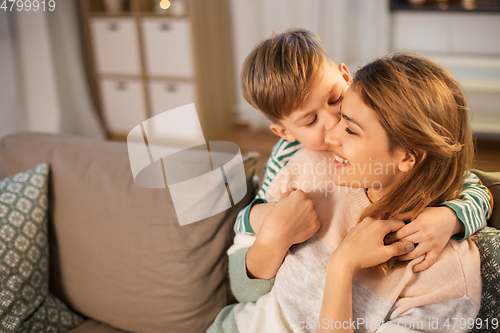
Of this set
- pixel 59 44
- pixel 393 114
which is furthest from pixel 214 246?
pixel 59 44

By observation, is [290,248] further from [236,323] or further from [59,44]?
[59,44]

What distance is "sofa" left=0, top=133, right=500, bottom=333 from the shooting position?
111 cm

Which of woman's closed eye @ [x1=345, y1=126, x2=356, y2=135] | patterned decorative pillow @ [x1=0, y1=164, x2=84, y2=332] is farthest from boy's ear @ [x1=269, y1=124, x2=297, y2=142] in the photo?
patterned decorative pillow @ [x1=0, y1=164, x2=84, y2=332]

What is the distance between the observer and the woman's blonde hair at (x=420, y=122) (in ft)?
2.55

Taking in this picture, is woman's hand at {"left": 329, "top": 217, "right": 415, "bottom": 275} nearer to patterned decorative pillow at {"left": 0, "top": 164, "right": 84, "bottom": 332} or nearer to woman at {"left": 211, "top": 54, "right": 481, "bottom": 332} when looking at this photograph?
woman at {"left": 211, "top": 54, "right": 481, "bottom": 332}

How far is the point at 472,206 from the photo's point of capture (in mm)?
854

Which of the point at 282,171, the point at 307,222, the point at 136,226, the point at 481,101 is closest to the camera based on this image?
the point at 307,222

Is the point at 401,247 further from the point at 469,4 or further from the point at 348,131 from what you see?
the point at 469,4

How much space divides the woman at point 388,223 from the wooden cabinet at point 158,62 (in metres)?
2.46

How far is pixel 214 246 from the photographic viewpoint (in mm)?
1118

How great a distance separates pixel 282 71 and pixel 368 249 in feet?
1.39

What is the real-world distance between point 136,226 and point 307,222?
1.58ft

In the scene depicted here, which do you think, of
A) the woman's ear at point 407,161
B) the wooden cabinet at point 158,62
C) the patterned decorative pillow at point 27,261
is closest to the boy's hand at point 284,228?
the woman's ear at point 407,161

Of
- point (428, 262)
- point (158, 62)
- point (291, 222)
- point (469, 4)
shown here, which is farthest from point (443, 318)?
point (158, 62)
